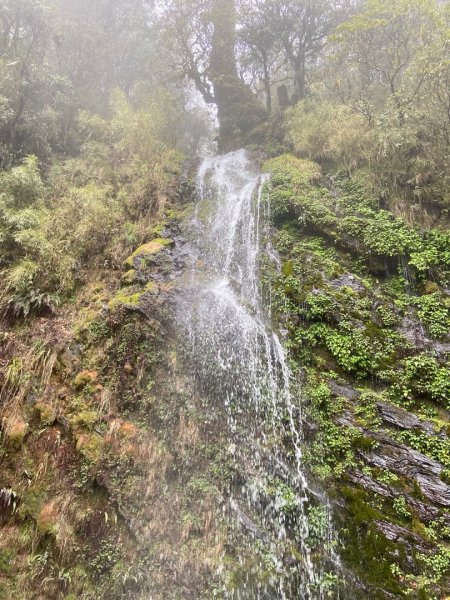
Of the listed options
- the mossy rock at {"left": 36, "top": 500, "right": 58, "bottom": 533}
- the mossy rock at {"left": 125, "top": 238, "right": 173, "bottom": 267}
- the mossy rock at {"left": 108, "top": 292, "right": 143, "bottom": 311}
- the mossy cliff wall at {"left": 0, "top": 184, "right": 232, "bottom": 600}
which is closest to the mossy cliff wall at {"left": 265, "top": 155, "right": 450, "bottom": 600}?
the mossy cliff wall at {"left": 0, "top": 184, "right": 232, "bottom": 600}

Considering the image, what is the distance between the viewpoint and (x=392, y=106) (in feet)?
34.9

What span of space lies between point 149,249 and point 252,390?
16.4 ft

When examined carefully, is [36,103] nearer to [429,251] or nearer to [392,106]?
[392,106]

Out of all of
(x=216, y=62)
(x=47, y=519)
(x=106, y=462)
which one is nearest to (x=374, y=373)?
(x=106, y=462)

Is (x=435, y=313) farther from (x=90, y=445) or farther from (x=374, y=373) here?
(x=90, y=445)

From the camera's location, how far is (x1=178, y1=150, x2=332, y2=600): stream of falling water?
5.89m

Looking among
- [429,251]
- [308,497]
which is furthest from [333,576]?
[429,251]

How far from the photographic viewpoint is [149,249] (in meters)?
10.1

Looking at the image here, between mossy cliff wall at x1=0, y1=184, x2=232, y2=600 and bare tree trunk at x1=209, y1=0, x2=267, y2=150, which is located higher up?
bare tree trunk at x1=209, y1=0, x2=267, y2=150

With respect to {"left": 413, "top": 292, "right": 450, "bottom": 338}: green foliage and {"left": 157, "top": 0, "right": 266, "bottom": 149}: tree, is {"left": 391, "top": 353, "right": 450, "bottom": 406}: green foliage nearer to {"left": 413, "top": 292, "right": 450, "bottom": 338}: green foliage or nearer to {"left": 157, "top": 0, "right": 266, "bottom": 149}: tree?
{"left": 413, "top": 292, "right": 450, "bottom": 338}: green foliage

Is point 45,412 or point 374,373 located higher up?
point 45,412

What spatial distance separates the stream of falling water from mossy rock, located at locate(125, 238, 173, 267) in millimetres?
954

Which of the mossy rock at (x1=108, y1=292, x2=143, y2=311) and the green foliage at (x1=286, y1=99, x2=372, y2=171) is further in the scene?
the green foliage at (x1=286, y1=99, x2=372, y2=171)

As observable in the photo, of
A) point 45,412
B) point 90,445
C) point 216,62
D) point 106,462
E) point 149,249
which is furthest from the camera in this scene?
point 216,62
